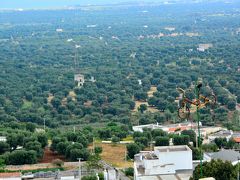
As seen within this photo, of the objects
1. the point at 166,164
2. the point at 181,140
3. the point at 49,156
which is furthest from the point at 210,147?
the point at 49,156

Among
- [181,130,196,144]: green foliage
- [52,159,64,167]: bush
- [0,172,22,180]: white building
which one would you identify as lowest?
[181,130,196,144]: green foliage

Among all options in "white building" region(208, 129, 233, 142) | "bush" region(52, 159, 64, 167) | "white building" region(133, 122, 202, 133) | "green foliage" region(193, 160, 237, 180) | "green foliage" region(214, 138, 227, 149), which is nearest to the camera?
"green foliage" region(193, 160, 237, 180)

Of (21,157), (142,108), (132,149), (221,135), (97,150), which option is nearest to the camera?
(21,157)

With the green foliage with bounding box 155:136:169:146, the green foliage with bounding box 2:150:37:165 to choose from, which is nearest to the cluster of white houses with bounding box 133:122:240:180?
the green foliage with bounding box 155:136:169:146

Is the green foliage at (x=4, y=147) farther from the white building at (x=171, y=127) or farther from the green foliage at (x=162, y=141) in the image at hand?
the white building at (x=171, y=127)

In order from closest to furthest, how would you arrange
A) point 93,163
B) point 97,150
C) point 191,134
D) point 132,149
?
point 93,163, point 132,149, point 97,150, point 191,134

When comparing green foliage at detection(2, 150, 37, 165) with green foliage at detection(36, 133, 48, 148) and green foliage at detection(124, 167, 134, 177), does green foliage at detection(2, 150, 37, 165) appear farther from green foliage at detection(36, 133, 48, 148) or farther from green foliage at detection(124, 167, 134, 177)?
green foliage at detection(124, 167, 134, 177)

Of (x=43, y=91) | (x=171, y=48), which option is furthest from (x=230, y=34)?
(x=43, y=91)

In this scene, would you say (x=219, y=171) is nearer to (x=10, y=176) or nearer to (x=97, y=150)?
(x=10, y=176)
